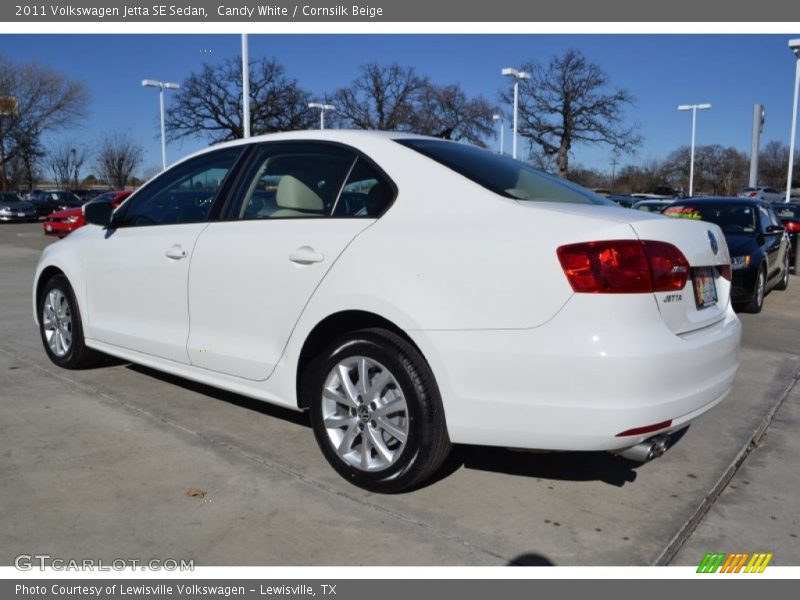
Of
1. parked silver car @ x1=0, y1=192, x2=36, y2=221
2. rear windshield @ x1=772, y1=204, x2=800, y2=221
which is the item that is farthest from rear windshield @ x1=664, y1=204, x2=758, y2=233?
parked silver car @ x1=0, y1=192, x2=36, y2=221

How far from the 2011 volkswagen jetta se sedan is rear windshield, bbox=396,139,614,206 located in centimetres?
2

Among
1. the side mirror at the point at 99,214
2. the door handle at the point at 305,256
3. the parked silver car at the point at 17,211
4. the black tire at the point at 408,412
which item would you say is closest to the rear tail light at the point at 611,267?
the black tire at the point at 408,412

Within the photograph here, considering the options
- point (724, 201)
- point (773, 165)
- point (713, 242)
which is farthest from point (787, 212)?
point (773, 165)

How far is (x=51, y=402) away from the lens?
469 cm

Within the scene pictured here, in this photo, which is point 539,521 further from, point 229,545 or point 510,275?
point 229,545

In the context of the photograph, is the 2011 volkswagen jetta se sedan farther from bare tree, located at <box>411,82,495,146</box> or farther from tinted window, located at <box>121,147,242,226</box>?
bare tree, located at <box>411,82,495,146</box>

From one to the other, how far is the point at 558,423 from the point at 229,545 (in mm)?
1394

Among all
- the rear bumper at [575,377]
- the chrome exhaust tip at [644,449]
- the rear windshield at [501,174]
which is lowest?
the chrome exhaust tip at [644,449]

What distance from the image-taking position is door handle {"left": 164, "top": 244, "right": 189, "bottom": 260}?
163 inches

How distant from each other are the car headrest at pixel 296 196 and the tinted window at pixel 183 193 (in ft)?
1.66

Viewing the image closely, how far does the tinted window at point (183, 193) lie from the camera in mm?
4262

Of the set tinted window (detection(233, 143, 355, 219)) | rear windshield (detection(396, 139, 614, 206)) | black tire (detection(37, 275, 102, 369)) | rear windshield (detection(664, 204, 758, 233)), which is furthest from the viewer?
rear windshield (detection(664, 204, 758, 233))

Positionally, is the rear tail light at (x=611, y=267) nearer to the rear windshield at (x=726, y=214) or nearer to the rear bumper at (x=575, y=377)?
the rear bumper at (x=575, y=377)
